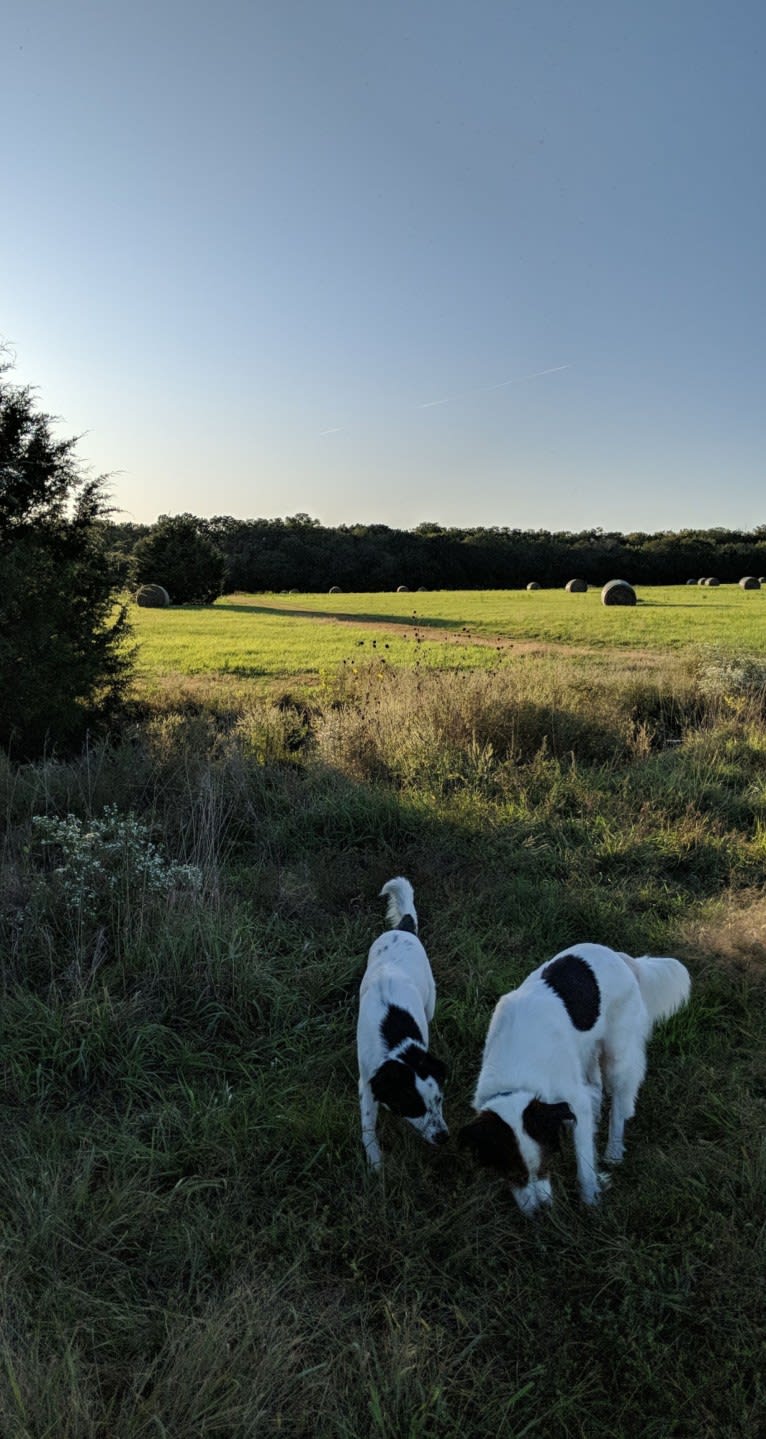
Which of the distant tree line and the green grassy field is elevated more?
the distant tree line

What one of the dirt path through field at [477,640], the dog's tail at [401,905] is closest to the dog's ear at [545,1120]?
the dog's tail at [401,905]

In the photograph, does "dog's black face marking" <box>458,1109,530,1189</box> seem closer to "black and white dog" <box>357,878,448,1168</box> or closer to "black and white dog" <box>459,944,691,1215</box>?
"black and white dog" <box>459,944,691,1215</box>

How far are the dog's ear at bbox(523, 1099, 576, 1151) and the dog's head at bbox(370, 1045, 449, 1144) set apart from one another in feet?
1.33

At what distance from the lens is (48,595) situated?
30.0 ft

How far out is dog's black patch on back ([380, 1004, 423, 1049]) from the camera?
3432 mm

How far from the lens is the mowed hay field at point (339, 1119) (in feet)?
7.82

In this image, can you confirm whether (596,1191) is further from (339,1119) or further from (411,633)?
(411,633)

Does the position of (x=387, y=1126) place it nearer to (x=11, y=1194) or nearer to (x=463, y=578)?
(x=11, y=1194)

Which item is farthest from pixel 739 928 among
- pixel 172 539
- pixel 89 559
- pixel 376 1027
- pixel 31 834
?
pixel 172 539

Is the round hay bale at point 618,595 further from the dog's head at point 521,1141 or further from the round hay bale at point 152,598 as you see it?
the dog's head at point 521,1141

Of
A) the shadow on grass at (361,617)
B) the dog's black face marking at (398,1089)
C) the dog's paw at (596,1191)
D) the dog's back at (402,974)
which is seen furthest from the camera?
the shadow on grass at (361,617)

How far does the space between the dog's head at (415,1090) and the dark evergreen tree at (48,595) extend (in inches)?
256

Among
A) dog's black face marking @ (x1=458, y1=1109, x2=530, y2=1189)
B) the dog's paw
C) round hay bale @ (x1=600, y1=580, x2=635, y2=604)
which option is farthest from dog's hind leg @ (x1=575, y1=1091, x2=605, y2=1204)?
round hay bale @ (x1=600, y1=580, x2=635, y2=604)

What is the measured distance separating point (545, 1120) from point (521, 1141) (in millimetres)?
123
